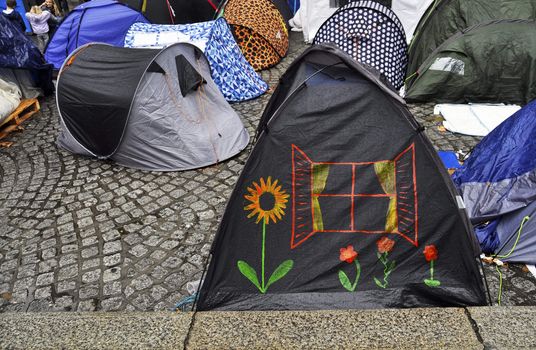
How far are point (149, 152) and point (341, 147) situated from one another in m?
3.24

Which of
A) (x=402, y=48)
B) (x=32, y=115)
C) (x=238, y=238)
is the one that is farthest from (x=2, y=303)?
(x=402, y=48)

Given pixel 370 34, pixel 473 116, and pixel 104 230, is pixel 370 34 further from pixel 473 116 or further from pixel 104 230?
pixel 104 230

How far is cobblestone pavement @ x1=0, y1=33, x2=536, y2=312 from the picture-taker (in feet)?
Answer: 13.5

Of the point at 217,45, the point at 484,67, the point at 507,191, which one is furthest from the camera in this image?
the point at 217,45

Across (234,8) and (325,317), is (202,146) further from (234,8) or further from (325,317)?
(234,8)

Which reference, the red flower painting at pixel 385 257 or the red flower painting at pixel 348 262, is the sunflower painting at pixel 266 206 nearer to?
the red flower painting at pixel 348 262

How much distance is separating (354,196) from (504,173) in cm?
184

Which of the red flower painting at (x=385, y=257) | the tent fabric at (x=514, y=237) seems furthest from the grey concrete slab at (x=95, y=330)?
the tent fabric at (x=514, y=237)

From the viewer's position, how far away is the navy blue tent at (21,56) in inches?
299

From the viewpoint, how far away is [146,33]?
25.3 feet

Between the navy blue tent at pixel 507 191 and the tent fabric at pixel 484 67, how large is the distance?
2.78 m

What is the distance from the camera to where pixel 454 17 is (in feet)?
26.2

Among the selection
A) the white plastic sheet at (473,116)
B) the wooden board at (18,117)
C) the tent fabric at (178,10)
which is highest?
the tent fabric at (178,10)

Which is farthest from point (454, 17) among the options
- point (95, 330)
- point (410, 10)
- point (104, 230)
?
point (95, 330)
